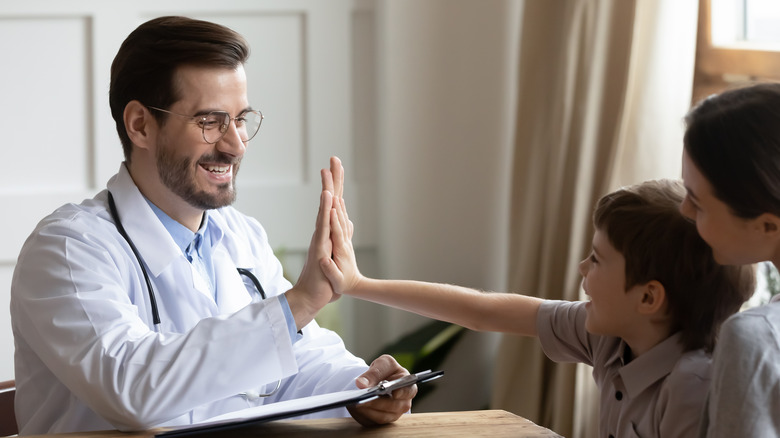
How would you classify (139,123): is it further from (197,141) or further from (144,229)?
(144,229)

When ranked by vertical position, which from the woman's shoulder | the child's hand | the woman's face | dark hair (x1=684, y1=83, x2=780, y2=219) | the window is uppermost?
the window

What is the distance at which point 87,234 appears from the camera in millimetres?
1434

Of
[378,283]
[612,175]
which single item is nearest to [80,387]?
[378,283]

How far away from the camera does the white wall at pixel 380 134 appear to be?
274cm

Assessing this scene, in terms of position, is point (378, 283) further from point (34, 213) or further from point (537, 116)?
point (34, 213)

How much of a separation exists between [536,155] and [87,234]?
4.80 feet

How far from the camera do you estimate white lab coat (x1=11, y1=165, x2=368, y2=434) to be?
49.9 inches

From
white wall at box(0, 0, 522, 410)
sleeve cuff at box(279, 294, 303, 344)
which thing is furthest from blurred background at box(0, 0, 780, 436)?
sleeve cuff at box(279, 294, 303, 344)

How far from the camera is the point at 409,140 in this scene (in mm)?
2834

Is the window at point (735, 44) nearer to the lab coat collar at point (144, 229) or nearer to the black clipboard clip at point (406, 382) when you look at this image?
the black clipboard clip at point (406, 382)

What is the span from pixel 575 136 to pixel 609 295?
4.12 ft

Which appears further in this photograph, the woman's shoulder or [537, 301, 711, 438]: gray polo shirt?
[537, 301, 711, 438]: gray polo shirt

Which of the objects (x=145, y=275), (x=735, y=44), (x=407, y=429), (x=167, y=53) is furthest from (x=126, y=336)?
(x=735, y=44)

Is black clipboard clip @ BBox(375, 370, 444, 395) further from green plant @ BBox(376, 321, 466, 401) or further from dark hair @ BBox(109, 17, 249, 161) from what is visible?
green plant @ BBox(376, 321, 466, 401)
